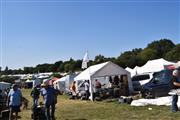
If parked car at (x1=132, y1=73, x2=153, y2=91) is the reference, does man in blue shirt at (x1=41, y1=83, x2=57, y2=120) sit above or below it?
below

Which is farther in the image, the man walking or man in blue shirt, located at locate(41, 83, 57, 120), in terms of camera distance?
the man walking

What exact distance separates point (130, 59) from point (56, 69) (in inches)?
2601

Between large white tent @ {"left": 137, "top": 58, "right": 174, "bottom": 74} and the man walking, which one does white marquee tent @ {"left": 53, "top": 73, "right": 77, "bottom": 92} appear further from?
the man walking

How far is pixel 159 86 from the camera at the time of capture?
922 inches

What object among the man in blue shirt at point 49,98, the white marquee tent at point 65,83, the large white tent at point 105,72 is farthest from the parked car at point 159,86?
the white marquee tent at point 65,83

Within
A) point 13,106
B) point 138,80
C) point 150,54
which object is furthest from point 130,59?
point 13,106

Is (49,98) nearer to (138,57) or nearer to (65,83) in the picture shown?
(65,83)

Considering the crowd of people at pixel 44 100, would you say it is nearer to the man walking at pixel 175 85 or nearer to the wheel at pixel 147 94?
the man walking at pixel 175 85

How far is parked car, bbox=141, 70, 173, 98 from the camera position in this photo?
912 inches

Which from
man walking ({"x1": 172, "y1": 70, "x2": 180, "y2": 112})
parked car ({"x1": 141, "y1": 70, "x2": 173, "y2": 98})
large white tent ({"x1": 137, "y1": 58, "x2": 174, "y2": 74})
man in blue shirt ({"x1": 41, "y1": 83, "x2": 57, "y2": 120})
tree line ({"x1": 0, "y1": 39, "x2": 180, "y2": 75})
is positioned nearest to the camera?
man in blue shirt ({"x1": 41, "y1": 83, "x2": 57, "y2": 120})

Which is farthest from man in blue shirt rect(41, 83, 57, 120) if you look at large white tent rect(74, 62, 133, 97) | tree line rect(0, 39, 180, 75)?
tree line rect(0, 39, 180, 75)

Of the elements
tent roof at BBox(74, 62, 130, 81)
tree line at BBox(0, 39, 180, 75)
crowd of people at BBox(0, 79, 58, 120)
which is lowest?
crowd of people at BBox(0, 79, 58, 120)

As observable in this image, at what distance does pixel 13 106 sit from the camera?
14.9 meters

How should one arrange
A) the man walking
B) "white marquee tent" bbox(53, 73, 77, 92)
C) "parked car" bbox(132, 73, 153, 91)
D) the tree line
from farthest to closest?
the tree line → "white marquee tent" bbox(53, 73, 77, 92) → "parked car" bbox(132, 73, 153, 91) → the man walking
